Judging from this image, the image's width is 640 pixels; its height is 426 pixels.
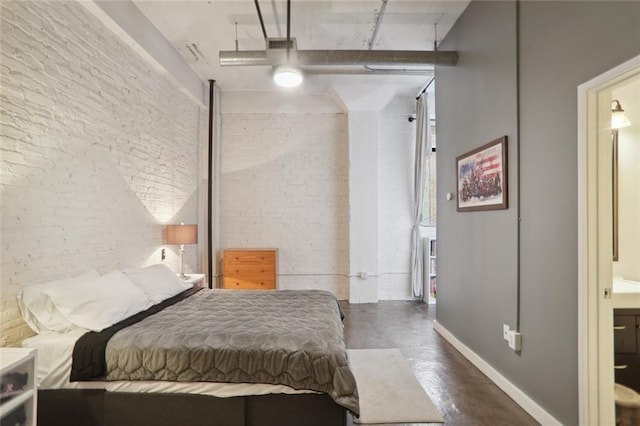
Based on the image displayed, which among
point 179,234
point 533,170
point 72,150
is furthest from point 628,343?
point 72,150

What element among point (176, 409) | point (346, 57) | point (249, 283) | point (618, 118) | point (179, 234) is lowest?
point (176, 409)

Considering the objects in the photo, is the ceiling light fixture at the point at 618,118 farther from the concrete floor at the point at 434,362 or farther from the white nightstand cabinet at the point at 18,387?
the white nightstand cabinet at the point at 18,387

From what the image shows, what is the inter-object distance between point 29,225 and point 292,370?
2.01 m

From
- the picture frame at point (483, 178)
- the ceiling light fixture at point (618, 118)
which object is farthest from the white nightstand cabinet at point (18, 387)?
the ceiling light fixture at point (618, 118)

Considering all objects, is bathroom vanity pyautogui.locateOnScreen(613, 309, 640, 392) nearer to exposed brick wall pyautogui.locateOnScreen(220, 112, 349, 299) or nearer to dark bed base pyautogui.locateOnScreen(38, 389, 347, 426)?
dark bed base pyautogui.locateOnScreen(38, 389, 347, 426)

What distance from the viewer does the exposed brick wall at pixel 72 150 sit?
79.4 inches

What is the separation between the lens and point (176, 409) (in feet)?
6.05

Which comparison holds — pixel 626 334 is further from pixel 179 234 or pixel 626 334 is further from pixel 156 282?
pixel 179 234

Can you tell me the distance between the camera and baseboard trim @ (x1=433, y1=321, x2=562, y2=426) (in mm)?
2082

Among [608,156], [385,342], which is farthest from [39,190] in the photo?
[608,156]

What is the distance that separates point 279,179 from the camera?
17.4ft

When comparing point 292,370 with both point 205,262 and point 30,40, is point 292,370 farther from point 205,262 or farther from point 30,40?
point 205,262

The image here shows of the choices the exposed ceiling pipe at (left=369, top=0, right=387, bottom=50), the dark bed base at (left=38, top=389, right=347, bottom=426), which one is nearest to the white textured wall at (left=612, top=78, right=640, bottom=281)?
the exposed ceiling pipe at (left=369, top=0, right=387, bottom=50)

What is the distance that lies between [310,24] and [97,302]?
3319 mm
